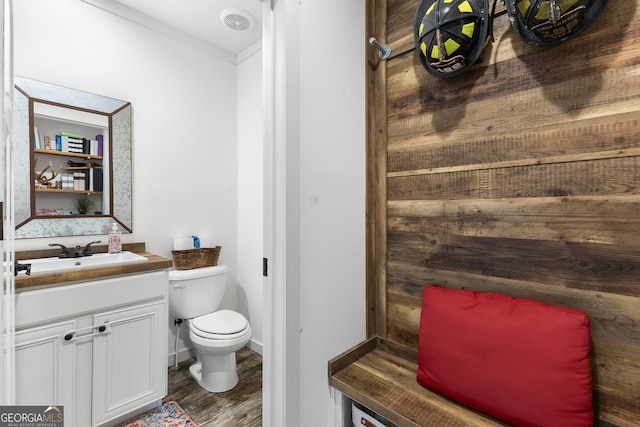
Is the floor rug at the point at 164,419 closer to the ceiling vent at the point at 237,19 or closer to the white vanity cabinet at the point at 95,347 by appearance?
the white vanity cabinet at the point at 95,347

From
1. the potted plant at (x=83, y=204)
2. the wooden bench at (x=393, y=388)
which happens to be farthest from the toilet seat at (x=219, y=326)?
the potted plant at (x=83, y=204)

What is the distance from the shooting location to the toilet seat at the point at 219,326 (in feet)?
6.24

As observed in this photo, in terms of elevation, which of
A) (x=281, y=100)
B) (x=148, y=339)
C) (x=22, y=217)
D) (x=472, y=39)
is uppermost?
(x=472, y=39)

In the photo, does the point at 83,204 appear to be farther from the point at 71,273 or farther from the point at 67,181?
the point at 71,273

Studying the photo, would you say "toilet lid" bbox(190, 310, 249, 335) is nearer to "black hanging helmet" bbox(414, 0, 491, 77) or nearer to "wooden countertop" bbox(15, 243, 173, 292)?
"wooden countertop" bbox(15, 243, 173, 292)

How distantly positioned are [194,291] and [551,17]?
94.4 inches

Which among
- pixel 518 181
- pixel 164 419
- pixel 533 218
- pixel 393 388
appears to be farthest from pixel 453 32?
pixel 164 419

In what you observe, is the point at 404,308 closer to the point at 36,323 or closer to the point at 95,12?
the point at 36,323

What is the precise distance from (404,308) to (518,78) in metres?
1.05

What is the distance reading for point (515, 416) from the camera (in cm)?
90

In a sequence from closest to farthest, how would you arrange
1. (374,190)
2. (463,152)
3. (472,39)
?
(472,39) → (463,152) → (374,190)

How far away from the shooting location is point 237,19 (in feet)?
7.23

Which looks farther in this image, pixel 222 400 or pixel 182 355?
pixel 182 355

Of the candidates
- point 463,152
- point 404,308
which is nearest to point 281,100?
point 463,152
